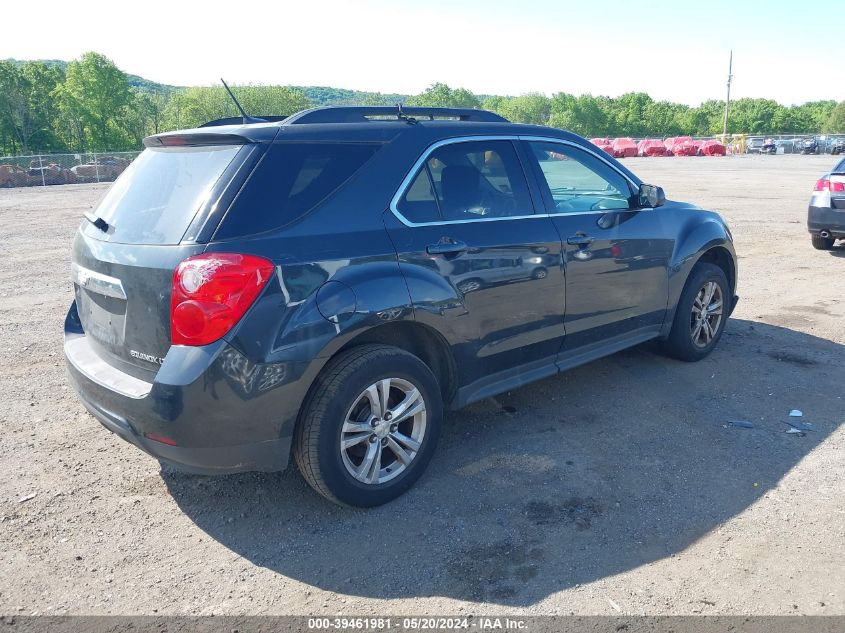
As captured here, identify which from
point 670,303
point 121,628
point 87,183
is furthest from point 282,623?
point 87,183

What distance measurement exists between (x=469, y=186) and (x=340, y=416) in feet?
5.12

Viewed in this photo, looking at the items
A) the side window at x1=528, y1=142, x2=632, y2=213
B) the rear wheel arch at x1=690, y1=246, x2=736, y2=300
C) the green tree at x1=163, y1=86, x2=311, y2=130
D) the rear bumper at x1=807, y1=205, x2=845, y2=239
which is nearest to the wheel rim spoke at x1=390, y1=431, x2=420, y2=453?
the side window at x1=528, y1=142, x2=632, y2=213

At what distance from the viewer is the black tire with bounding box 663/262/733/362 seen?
5531 millimetres

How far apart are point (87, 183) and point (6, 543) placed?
126 ft

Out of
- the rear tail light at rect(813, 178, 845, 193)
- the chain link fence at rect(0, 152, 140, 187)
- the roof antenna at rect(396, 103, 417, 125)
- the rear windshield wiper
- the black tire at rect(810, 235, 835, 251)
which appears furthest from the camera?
the chain link fence at rect(0, 152, 140, 187)

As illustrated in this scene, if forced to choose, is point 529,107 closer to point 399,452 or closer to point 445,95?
point 445,95

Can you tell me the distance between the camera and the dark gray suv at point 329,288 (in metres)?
3.06

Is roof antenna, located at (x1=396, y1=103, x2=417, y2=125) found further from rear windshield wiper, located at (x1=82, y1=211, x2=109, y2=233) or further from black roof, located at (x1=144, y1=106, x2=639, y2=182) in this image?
rear windshield wiper, located at (x1=82, y1=211, x2=109, y2=233)

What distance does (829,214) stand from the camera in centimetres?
1024

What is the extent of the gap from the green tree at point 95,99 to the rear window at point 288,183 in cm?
10082

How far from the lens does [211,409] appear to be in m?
3.03

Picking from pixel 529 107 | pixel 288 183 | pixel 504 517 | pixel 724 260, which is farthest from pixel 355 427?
pixel 529 107

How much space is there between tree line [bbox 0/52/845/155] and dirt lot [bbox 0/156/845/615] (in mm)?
34747

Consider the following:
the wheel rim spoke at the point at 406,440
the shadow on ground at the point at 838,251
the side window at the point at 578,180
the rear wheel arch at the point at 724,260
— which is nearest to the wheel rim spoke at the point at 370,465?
the wheel rim spoke at the point at 406,440
